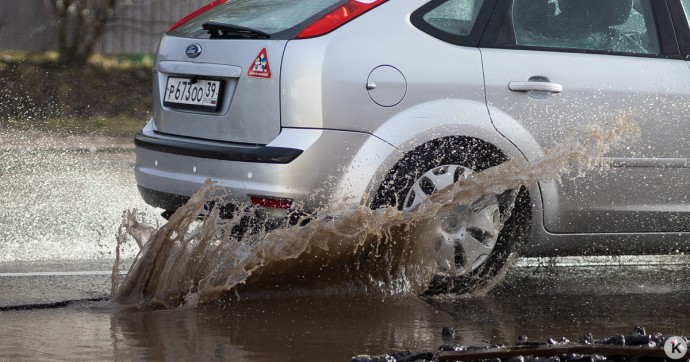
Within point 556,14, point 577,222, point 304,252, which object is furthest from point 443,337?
point 556,14

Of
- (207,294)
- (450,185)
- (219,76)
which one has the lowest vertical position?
(207,294)

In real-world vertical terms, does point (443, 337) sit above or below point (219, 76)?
below

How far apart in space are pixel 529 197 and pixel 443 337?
4.04ft

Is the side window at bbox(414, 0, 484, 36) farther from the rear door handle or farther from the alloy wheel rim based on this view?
the alloy wheel rim

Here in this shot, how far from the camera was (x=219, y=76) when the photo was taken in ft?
21.2

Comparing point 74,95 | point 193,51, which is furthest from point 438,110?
point 74,95

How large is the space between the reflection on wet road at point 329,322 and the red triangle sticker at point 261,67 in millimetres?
1071

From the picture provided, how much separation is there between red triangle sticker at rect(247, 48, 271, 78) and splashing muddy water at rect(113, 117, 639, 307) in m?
0.57

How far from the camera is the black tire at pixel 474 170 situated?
21.0 ft

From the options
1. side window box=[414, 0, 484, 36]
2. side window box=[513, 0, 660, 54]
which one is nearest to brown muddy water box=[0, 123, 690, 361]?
side window box=[513, 0, 660, 54]

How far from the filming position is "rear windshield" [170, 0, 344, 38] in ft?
21.2

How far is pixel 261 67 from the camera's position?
20.6 ft

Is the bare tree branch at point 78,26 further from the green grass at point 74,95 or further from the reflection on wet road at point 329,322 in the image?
the reflection on wet road at point 329,322

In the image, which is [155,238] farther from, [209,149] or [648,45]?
[648,45]
